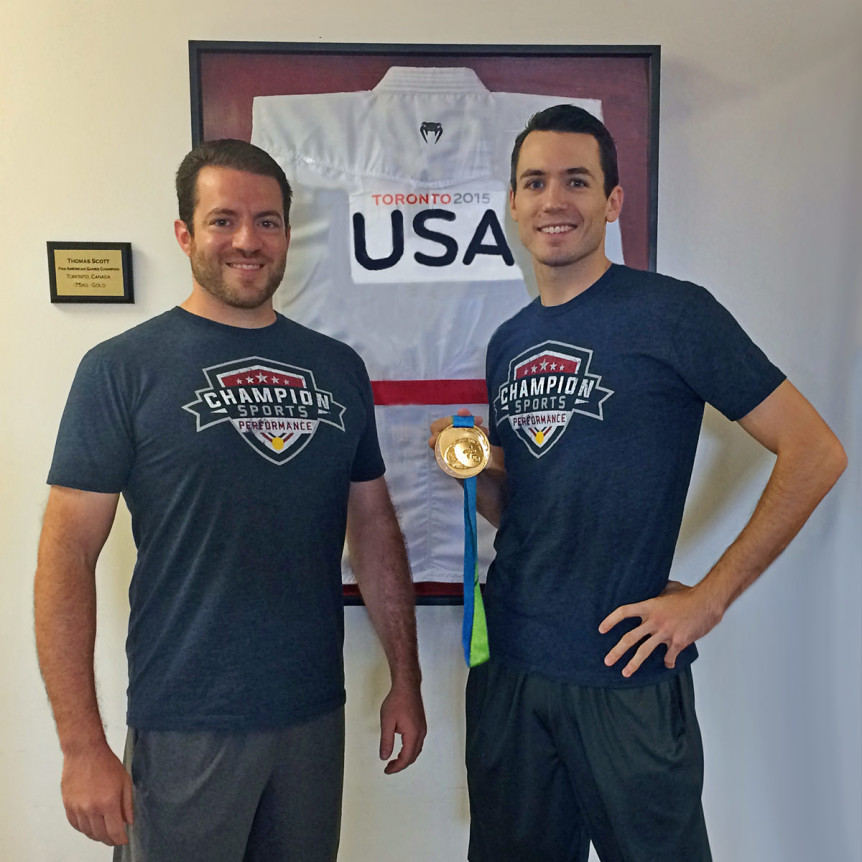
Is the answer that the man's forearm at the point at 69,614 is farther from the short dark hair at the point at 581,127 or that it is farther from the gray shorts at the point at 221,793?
the short dark hair at the point at 581,127

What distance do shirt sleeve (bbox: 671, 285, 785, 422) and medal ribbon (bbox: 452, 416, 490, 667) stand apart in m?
0.37

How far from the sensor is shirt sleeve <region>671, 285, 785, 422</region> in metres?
1.18

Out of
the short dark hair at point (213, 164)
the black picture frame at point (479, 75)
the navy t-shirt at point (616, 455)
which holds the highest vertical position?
the black picture frame at point (479, 75)

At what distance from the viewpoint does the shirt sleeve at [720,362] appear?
118 cm

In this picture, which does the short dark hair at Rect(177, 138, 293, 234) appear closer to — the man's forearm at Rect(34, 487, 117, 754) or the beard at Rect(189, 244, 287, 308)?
the beard at Rect(189, 244, 287, 308)

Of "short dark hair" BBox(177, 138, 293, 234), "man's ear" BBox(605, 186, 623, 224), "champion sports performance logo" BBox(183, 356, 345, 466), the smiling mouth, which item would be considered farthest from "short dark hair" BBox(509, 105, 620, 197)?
"champion sports performance logo" BBox(183, 356, 345, 466)

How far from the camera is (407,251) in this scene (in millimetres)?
1548

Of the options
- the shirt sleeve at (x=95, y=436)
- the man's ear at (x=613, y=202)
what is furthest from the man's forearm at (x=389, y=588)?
the man's ear at (x=613, y=202)

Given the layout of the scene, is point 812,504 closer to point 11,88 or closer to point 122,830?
point 122,830

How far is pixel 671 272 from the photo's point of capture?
1.57m

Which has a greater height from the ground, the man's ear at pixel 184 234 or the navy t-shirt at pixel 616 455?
the man's ear at pixel 184 234

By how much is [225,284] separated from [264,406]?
22cm

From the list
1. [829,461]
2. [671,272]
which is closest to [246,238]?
[671,272]

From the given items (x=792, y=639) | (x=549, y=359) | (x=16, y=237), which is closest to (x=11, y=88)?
(x=16, y=237)
